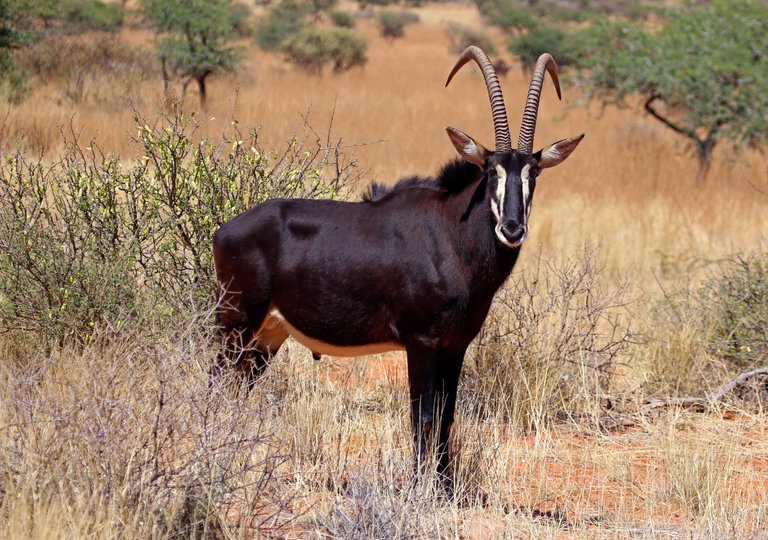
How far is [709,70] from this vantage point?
16.0 m

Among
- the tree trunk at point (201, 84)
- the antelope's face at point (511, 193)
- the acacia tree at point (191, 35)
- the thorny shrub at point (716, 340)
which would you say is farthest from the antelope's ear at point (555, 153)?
the acacia tree at point (191, 35)

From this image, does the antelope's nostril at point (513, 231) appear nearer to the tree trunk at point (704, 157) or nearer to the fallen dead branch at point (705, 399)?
the fallen dead branch at point (705, 399)

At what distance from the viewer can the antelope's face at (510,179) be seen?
5.36 meters

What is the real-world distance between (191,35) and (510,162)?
17208 millimetres

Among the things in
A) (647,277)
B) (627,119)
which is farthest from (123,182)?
(627,119)

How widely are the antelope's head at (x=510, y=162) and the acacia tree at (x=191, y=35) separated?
1530 cm

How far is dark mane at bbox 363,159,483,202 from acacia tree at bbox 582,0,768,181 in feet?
34.0

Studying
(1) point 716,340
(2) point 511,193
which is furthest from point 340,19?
(2) point 511,193

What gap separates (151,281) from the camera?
7613 millimetres

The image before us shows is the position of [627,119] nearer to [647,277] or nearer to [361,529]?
[647,277]

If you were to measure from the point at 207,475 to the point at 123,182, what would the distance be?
321 centimetres

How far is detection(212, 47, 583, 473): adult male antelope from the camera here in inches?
224

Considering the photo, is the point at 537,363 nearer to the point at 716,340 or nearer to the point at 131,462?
the point at 716,340

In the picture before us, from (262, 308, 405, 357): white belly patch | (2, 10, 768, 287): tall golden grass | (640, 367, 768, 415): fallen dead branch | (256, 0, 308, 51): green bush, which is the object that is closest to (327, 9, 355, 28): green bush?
(256, 0, 308, 51): green bush
